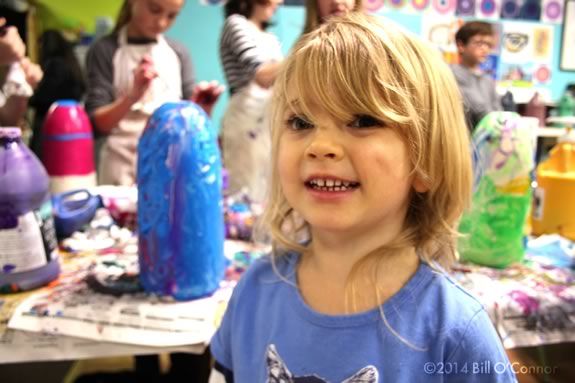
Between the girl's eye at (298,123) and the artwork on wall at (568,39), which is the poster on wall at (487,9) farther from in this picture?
the girl's eye at (298,123)

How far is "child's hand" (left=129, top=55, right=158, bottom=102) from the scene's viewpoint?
1.12 meters

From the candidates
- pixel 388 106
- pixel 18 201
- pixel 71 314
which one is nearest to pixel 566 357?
pixel 388 106

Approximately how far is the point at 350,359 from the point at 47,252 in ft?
1.71

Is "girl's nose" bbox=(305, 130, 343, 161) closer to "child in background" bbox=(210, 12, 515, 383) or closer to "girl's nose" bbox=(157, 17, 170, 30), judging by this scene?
"child in background" bbox=(210, 12, 515, 383)

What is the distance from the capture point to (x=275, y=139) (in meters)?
0.65

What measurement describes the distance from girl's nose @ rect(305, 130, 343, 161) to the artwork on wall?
→ 13.0 ft

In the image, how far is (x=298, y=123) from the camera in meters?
0.57

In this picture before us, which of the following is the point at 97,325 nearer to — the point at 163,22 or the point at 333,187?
the point at 333,187

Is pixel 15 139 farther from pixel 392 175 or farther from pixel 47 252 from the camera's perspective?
pixel 392 175

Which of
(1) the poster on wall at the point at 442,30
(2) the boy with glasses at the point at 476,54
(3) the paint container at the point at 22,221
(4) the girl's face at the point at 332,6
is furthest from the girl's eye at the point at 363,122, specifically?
(1) the poster on wall at the point at 442,30

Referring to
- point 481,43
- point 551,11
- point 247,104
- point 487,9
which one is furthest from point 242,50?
point 551,11

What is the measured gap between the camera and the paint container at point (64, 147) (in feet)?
3.97

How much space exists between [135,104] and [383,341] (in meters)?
1.19

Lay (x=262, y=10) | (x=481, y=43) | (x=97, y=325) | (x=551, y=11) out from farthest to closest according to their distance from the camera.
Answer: (x=551, y=11)
(x=481, y=43)
(x=262, y=10)
(x=97, y=325)
